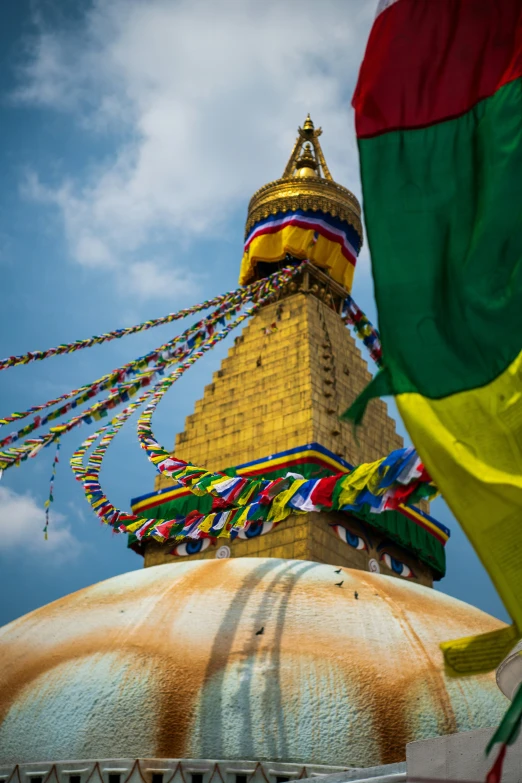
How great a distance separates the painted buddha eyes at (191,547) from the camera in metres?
11.7

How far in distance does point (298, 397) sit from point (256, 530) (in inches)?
88.9

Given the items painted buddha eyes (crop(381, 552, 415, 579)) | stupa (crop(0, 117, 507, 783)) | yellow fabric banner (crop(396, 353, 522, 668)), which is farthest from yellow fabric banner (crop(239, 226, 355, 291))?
yellow fabric banner (crop(396, 353, 522, 668))

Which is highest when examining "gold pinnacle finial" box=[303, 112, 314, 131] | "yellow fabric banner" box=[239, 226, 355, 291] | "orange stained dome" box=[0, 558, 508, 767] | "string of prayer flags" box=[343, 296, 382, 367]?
"gold pinnacle finial" box=[303, 112, 314, 131]

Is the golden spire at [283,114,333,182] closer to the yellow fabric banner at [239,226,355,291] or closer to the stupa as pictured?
the yellow fabric banner at [239,226,355,291]

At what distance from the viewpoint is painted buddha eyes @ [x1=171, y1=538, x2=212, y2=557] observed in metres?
11.7

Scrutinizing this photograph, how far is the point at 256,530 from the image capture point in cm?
1116

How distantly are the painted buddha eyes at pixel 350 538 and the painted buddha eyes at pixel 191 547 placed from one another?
5.38 ft

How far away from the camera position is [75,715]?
707 centimetres

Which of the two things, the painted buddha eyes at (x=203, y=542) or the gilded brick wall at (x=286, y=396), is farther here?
the gilded brick wall at (x=286, y=396)

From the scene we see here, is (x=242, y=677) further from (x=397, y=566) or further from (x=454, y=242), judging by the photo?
(x=397, y=566)

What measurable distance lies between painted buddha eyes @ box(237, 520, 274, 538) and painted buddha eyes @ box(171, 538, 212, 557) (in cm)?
66

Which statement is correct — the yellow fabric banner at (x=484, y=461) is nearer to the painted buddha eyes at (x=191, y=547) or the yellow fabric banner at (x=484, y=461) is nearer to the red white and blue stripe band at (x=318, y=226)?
the painted buddha eyes at (x=191, y=547)

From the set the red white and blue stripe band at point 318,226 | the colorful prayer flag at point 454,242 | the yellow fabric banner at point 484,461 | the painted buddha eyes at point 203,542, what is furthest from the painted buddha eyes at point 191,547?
the yellow fabric banner at point 484,461

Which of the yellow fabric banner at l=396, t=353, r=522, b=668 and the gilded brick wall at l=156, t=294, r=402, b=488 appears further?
the gilded brick wall at l=156, t=294, r=402, b=488
